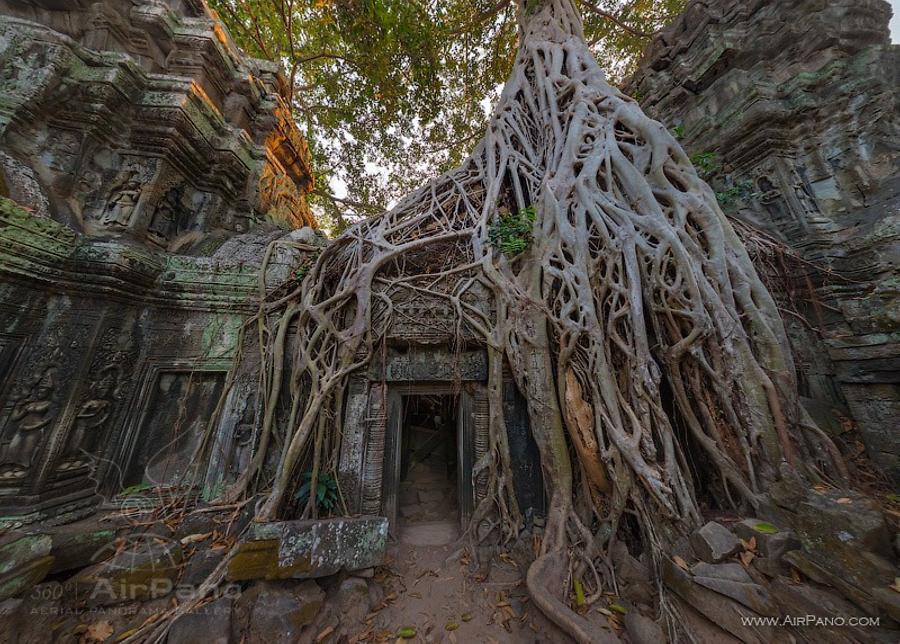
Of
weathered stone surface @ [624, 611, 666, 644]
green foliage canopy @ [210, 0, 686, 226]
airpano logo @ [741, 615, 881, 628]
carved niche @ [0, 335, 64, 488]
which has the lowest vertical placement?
weathered stone surface @ [624, 611, 666, 644]

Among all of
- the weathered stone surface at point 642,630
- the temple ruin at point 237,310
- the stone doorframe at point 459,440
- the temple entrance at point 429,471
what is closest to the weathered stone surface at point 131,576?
the temple ruin at point 237,310

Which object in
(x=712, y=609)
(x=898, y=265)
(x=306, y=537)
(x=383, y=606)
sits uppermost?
(x=898, y=265)

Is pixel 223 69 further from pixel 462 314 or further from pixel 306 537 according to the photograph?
pixel 306 537

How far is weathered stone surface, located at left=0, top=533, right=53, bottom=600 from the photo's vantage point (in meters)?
1.64

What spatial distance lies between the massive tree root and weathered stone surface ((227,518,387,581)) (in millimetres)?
344

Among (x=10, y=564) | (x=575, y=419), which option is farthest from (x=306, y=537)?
(x=575, y=419)

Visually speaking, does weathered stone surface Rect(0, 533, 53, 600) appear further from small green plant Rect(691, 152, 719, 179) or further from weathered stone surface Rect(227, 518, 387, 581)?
small green plant Rect(691, 152, 719, 179)

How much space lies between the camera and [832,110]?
139 inches

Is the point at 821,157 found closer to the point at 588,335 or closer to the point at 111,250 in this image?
the point at 588,335

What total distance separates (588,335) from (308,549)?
2482 millimetres

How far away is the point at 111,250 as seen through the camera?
2.73 meters

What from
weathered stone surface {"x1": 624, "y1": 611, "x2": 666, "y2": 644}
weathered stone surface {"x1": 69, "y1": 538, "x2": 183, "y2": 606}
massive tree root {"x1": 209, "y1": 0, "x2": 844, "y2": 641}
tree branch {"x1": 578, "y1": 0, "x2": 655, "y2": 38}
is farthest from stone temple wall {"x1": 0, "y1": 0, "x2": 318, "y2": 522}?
tree branch {"x1": 578, "y1": 0, "x2": 655, "y2": 38}

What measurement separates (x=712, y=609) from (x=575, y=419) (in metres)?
1.15

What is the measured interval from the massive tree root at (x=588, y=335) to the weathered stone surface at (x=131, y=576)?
22.1 inches
